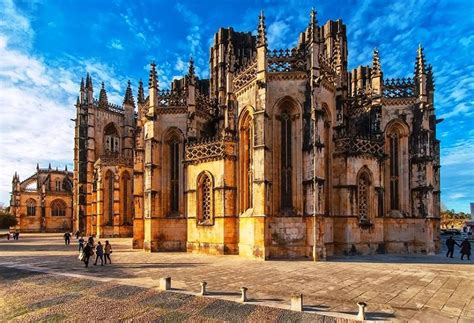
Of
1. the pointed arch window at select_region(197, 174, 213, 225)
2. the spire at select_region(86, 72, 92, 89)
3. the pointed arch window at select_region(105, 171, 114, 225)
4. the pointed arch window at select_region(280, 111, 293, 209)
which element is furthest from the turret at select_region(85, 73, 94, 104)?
the pointed arch window at select_region(280, 111, 293, 209)

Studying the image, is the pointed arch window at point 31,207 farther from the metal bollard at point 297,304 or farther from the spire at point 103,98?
the metal bollard at point 297,304

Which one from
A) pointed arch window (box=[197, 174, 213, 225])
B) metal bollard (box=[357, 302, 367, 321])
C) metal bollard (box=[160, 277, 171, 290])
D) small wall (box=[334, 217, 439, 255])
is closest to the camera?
metal bollard (box=[357, 302, 367, 321])

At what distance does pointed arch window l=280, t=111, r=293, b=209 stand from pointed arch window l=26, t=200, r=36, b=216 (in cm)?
6198

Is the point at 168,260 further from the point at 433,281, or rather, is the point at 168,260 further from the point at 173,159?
the point at 433,281

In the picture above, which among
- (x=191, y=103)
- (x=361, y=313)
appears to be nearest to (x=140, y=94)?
(x=191, y=103)

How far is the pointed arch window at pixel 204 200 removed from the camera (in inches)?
945

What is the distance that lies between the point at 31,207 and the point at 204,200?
185 ft

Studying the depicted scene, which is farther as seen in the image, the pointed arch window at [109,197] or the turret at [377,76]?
the pointed arch window at [109,197]

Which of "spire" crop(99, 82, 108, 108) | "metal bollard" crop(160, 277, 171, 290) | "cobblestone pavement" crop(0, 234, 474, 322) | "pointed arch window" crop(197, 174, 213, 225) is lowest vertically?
"cobblestone pavement" crop(0, 234, 474, 322)

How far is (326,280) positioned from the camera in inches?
525

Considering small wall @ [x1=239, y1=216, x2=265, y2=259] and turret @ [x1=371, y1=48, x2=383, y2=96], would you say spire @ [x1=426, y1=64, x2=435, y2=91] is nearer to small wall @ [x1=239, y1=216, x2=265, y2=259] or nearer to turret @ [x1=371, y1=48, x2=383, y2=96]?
turret @ [x1=371, y1=48, x2=383, y2=96]

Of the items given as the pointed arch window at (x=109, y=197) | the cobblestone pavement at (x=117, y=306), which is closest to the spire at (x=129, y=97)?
the pointed arch window at (x=109, y=197)

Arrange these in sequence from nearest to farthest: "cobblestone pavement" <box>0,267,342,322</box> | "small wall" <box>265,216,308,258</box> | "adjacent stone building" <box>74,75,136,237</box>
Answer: "cobblestone pavement" <box>0,267,342,322</box>
"small wall" <box>265,216,308,258</box>
"adjacent stone building" <box>74,75,136,237</box>

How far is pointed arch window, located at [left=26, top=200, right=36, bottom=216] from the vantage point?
210 feet
